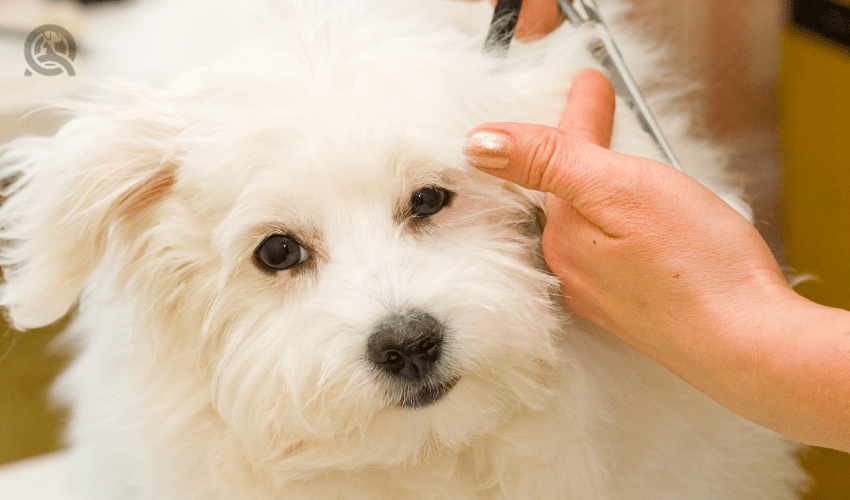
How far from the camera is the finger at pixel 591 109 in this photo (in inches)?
33.9

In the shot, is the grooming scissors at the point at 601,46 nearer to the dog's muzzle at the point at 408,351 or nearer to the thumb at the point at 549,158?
the thumb at the point at 549,158

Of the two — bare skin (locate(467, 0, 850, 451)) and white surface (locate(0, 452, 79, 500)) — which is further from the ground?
bare skin (locate(467, 0, 850, 451))

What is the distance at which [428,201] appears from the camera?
32.6 inches

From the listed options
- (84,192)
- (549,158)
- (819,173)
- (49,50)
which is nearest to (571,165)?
(549,158)

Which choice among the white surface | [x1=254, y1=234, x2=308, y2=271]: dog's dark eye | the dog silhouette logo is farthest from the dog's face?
the white surface

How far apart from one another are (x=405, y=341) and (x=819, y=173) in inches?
48.7

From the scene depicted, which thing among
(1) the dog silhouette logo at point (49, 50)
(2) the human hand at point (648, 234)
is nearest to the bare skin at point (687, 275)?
(2) the human hand at point (648, 234)

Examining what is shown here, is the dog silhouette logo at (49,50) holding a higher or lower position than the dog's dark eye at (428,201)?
higher

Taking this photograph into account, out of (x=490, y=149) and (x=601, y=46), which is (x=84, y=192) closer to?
(x=490, y=149)

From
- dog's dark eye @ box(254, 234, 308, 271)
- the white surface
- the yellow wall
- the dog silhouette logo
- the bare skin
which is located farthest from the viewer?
the yellow wall

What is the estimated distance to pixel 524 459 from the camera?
3.07 feet

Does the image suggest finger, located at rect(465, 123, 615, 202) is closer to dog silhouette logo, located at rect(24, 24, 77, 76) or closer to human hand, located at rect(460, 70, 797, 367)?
human hand, located at rect(460, 70, 797, 367)

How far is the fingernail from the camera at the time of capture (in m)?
0.78

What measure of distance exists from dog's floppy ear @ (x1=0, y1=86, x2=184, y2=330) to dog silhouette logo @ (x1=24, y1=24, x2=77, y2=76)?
0.12 metres
